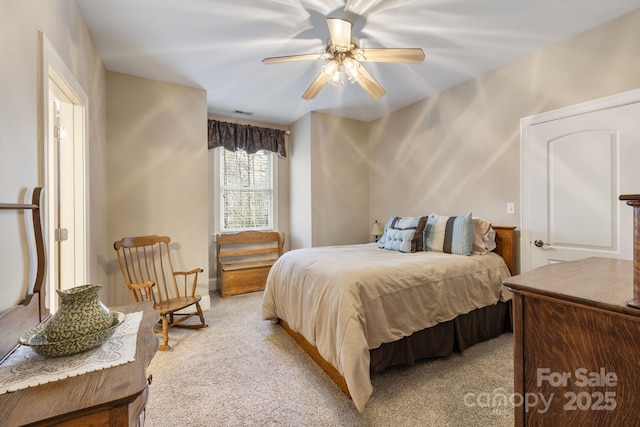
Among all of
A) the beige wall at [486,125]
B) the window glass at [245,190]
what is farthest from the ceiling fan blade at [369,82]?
the window glass at [245,190]

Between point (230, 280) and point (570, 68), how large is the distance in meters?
4.24

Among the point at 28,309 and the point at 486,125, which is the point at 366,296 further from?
the point at 486,125

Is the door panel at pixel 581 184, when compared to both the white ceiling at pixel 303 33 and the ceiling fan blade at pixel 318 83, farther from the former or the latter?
the ceiling fan blade at pixel 318 83

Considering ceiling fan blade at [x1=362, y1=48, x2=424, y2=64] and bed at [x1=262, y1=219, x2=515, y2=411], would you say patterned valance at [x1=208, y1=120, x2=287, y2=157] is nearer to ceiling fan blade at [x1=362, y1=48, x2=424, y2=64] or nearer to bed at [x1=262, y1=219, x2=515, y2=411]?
bed at [x1=262, y1=219, x2=515, y2=411]

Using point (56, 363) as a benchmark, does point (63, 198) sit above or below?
above

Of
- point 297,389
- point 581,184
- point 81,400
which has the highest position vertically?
point 581,184

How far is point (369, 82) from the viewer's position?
2.30 m

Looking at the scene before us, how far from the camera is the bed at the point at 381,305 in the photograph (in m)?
1.68

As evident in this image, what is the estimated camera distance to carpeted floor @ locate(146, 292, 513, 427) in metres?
1.54

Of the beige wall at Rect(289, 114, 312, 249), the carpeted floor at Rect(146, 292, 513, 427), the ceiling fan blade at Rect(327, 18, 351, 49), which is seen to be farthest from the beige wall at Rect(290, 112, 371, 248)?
the ceiling fan blade at Rect(327, 18, 351, 49)

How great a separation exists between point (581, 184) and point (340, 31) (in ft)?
7.60

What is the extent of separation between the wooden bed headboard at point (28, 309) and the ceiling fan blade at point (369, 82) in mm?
2131

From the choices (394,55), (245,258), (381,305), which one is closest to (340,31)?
(394,55)

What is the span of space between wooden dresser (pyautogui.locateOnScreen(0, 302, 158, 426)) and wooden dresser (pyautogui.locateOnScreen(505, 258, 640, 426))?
1.22m
